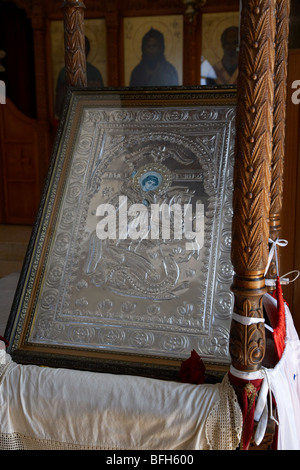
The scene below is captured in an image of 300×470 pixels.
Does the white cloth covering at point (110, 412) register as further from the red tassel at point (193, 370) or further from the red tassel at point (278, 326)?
the red tassel at point (278, 326)

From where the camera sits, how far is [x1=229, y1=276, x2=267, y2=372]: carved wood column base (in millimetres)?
1185

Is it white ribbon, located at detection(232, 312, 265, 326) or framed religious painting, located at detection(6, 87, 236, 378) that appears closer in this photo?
white ribbon, located at detection(232, 312, 265, 326)

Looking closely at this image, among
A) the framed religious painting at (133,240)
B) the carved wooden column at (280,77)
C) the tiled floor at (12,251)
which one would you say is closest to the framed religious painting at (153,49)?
the tiled floor at (12,251)

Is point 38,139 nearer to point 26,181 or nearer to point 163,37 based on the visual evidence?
point 26,181

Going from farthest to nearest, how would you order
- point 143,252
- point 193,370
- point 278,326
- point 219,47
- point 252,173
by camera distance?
point 219,47
point 143,252
point 278,326
point 193,370
point 252,173

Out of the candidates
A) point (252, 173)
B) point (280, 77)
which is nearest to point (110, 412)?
point (252, 173)

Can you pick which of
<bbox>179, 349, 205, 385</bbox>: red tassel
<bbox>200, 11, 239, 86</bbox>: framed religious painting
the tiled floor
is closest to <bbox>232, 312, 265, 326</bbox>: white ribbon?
<bbox>179, 349, 205, 385</bbox>: red tassel

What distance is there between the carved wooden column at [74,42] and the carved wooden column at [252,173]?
4.05ft

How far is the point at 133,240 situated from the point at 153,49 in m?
4.79

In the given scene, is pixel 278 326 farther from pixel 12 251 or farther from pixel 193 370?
pixel 12 251

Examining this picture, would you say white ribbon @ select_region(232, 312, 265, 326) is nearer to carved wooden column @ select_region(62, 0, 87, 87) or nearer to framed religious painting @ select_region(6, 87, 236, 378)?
framed religious painting @ select_region(6, 87, 236, 378)

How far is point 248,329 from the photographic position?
1205 millimetres

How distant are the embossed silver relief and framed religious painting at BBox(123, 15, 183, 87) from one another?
420 cm
